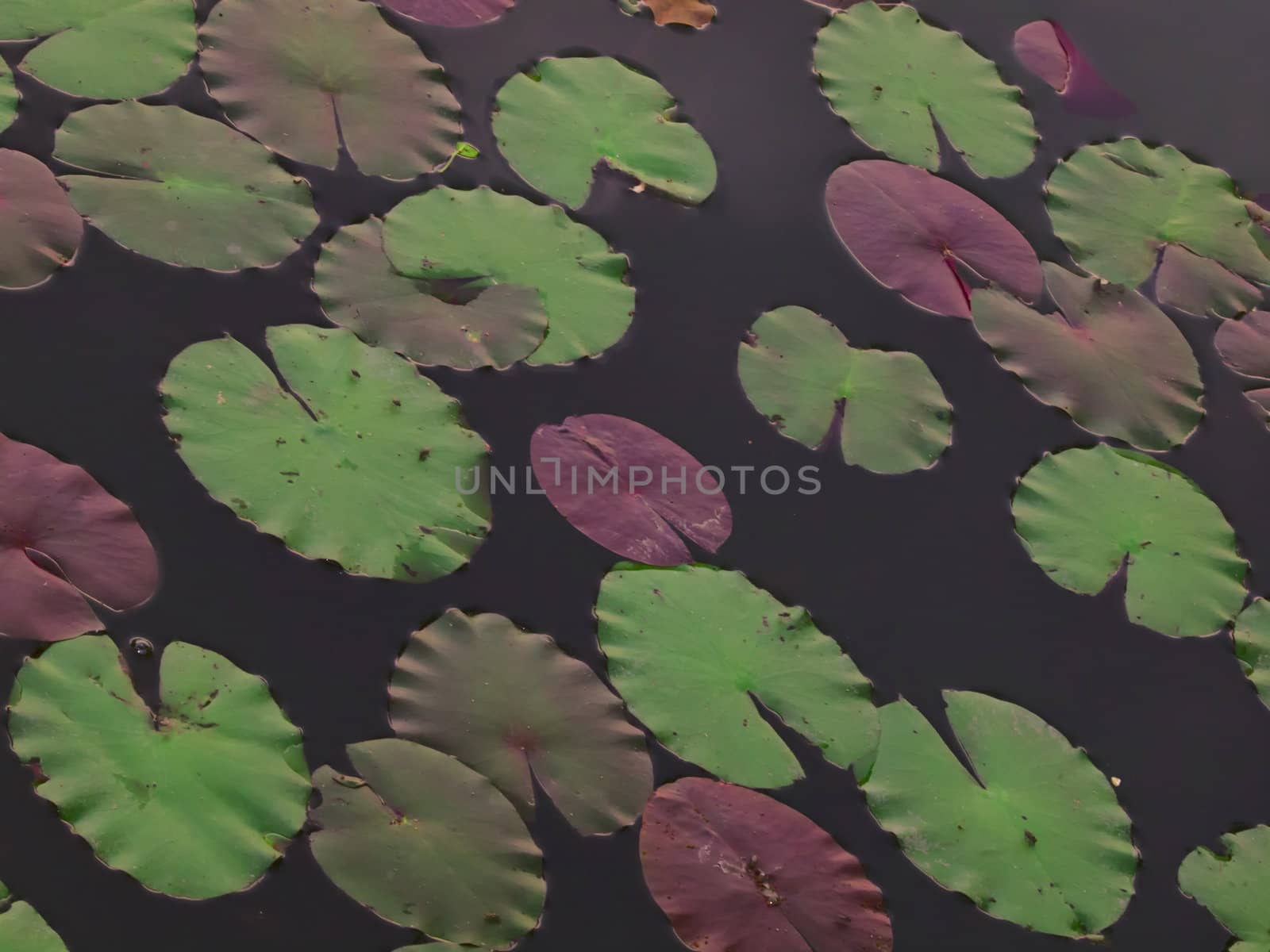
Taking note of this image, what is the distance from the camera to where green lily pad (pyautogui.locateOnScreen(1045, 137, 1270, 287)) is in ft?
6.55

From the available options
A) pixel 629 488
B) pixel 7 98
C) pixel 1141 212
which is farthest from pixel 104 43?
pixel 1141 212

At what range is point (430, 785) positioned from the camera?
4.32 ft

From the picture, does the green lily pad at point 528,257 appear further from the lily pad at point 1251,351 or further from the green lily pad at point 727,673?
the lily pad at point 1251,351

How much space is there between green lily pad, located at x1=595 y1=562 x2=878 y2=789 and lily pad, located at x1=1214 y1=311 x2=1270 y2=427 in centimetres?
100

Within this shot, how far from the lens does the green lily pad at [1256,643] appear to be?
64.3 inches

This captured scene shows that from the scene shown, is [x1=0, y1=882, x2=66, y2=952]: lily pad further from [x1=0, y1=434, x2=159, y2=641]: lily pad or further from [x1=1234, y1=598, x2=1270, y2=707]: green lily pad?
[x1=1234, y1=598, x2=1270, y2=707]: green lily pad

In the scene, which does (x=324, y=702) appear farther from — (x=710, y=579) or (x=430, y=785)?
(x=710, y=579)

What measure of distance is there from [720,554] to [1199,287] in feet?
3.78

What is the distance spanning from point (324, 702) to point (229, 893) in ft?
0.82

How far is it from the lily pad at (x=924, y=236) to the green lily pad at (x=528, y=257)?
18.2 inches

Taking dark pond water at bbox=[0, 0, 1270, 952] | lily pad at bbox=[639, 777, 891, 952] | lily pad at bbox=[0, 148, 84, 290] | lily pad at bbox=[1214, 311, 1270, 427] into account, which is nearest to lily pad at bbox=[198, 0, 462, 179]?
dark pond water at bbox=[0, 0, 1270, 952]

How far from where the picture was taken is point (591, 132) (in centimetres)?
189

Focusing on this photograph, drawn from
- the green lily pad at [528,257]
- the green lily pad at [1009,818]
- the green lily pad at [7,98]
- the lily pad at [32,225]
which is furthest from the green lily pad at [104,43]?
the green lily pad at [1009,818]

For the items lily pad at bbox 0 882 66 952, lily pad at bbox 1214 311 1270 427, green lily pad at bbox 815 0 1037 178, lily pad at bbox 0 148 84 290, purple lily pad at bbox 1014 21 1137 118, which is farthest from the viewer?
purple lily pad at bbox 1014 21 1137 118
